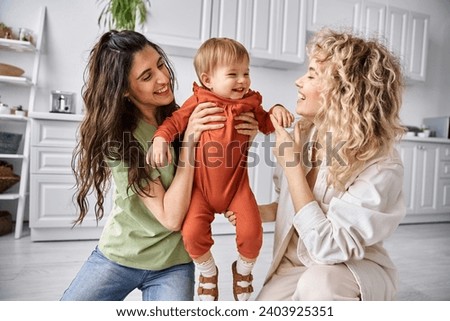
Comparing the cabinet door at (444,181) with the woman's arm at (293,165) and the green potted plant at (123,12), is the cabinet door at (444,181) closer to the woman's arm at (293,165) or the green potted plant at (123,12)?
the woman's arm at (293,165)

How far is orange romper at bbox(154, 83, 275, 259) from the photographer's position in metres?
0.57

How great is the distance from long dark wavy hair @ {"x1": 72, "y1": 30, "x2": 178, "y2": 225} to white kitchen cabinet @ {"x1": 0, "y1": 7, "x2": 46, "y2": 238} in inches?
25.3

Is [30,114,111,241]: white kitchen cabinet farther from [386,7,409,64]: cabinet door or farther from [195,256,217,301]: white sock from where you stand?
[386,7,409,64]: cabinet door

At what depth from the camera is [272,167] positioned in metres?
1.27

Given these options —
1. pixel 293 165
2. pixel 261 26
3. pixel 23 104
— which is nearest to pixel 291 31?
pixel 261 26

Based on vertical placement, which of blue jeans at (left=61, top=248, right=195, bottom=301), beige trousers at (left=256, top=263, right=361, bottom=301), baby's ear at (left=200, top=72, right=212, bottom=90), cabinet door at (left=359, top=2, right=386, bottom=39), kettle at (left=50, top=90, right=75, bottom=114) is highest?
cabinet door at (left=359, top=2, right=386, bottom=39)

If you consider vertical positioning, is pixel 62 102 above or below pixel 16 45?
below

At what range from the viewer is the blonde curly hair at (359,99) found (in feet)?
1.84

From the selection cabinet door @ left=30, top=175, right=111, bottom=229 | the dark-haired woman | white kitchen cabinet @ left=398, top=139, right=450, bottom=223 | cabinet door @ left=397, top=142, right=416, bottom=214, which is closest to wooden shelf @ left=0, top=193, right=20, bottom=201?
cabinet door @ left=30, top=175, right=111, bottom=229

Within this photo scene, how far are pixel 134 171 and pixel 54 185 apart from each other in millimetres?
904

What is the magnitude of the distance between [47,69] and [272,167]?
985mm

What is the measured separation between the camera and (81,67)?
1392 mm

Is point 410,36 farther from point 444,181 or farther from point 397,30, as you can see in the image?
point 444,181

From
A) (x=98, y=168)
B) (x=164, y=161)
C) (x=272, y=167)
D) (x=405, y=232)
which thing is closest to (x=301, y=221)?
(x=164, y=161)
